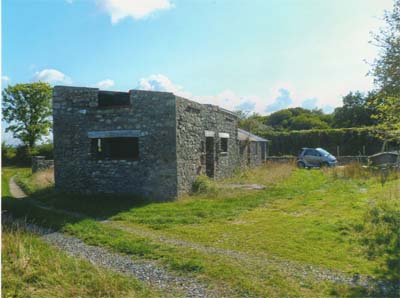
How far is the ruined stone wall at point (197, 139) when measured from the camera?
479 inches

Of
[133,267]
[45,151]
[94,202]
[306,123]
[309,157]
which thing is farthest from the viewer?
[306,123]

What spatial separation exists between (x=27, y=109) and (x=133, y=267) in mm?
40221

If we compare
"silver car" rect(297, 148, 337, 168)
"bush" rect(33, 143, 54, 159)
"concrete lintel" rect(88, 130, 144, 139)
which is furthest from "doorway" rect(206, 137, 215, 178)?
"bush" rect(33, 143, 54, 159)

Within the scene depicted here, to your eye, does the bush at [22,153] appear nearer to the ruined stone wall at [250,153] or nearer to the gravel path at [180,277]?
the ruined stone wall at [250,153]

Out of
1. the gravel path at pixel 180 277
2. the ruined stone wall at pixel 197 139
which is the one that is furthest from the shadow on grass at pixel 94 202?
the gravel path at pixel 180 277

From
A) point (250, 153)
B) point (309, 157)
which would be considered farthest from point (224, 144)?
point (309, 157)

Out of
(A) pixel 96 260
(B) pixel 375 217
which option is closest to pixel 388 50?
(B) pixel 375 217

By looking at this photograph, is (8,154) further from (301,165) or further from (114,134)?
(301,165)

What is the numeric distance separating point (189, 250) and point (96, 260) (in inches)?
68.4

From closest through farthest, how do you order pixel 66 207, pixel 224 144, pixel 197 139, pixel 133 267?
pixel 133 267, pixel 66 207, pixel 197 139, pixel 224 144

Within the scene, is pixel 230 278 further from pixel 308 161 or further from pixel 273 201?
pixel 308 161

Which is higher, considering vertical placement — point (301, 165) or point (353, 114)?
point (353, 114)

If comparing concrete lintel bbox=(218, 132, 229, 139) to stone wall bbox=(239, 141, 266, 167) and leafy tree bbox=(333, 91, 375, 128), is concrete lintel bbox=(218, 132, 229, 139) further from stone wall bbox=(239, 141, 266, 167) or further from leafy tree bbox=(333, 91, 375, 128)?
leafy tree bbox=(333, 91, 375, 128)

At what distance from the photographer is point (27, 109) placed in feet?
129
